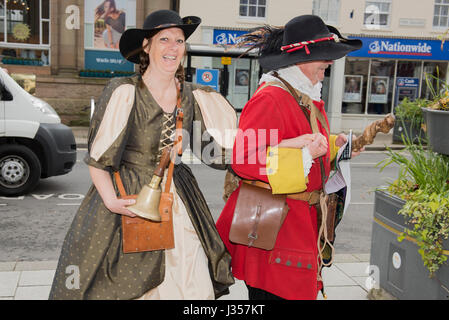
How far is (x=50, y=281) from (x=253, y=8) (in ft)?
57.5

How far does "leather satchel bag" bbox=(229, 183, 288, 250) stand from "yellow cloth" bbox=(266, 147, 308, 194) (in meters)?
0.11

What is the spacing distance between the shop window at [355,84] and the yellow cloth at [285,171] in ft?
62.3

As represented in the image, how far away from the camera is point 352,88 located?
20.9 meters

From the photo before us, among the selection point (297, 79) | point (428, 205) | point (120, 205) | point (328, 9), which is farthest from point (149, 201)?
point (328, 9)

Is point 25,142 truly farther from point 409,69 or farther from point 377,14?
point 409,69

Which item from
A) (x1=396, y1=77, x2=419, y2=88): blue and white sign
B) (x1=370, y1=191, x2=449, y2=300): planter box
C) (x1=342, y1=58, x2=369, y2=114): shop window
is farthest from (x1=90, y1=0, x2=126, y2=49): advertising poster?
(x1=370, y1=191, x2=449, y2=300): planter box

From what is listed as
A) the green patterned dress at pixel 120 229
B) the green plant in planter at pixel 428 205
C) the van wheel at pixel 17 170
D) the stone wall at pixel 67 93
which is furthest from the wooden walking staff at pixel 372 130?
the stone wall at pixel 67 93

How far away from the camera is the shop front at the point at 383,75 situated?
2058cm

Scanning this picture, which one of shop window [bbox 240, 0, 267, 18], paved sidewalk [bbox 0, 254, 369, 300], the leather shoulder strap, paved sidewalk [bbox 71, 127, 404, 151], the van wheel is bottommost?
paved sidewalk [bbox 71, 127, 404, 151]

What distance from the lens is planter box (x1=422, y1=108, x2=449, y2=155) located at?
3230mm

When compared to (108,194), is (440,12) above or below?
above

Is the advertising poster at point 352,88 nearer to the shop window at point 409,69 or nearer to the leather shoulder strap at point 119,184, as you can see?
the shop window at point 409,69

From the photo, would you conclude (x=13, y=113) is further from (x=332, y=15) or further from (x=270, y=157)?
(x=332, y=15)

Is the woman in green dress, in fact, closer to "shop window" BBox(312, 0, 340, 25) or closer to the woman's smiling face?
the woman's smiling face
